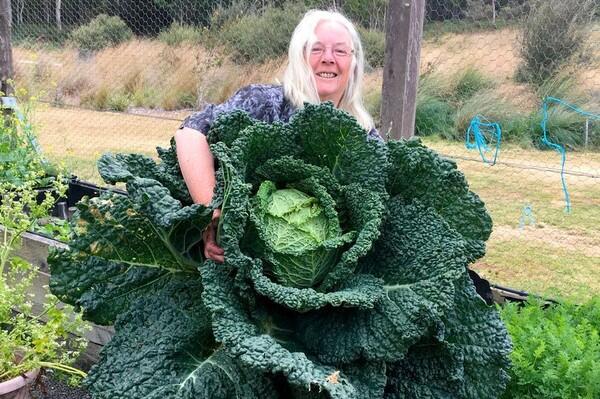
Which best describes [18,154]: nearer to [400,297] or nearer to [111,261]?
[111,261]

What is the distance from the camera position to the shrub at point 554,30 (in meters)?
3.15

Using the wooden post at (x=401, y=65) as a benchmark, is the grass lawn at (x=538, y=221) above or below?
below

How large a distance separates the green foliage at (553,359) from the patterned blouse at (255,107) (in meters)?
0.74

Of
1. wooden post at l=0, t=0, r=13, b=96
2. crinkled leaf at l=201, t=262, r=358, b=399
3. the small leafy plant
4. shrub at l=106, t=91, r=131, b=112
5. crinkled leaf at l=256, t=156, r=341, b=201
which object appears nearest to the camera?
crinkled leaf at l=201, t=262, r=358, b=399

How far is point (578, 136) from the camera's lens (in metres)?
4.10

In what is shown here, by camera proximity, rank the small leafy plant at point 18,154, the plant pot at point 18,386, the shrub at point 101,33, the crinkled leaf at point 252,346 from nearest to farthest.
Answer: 1. the crinkled leaf at point 252,346
2. the plant pot at point 18,386
3. the small leafy plant at point 18,154
4. the shrub at point 101,33

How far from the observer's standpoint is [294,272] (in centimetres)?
137

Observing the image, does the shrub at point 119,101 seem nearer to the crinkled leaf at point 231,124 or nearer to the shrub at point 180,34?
the shrub at point 180,34

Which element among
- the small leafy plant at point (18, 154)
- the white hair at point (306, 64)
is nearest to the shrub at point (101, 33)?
the small leafy plant at point (18, 154)

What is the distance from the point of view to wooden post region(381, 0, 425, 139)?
237 centimetres

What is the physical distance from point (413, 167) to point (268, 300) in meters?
0.47

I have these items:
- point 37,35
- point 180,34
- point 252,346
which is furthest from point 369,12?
point 37,35

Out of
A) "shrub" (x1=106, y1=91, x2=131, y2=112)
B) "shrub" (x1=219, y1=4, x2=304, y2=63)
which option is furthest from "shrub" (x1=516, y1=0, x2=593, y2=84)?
"shrub" (x1=106, y1=91, x2=131, y2=112)

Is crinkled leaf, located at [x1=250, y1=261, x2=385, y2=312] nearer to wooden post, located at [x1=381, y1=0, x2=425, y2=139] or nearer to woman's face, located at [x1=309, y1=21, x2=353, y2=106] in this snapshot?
woman's face, located at [x1=309, y1=21, x2=353, y2=106]
